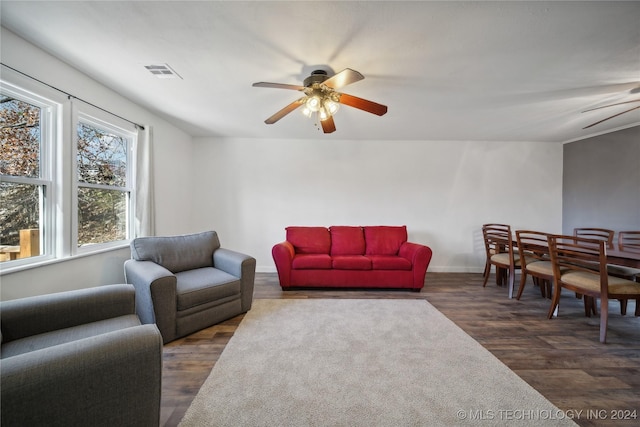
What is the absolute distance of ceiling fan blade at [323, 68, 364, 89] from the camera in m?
1.68

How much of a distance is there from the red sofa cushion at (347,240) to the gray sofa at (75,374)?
2.98 metres

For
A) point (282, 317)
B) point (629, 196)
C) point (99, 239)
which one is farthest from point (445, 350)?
point (629, 196)

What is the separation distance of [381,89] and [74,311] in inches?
122

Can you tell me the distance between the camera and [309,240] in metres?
3.86

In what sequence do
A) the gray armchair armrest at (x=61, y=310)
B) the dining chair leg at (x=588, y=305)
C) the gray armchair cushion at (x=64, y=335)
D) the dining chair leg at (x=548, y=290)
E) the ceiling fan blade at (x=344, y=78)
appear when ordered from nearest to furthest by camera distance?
the gray armchair cushion at (x=64, y=335) < the gray armchair armrest at (x=61, y=310) < the ceiling fan blade at (x=344, y=78) < the dining chair leg at (x=588, y=305) < the dining chair leg at (x=548, y=290)

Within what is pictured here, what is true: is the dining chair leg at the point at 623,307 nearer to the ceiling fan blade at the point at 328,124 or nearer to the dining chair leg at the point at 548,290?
the dining chair leg at the point at 548,290

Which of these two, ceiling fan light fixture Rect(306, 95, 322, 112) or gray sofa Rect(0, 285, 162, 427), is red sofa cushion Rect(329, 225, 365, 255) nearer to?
ceiling fan light fixture Rect(306, 95, 322, 112)

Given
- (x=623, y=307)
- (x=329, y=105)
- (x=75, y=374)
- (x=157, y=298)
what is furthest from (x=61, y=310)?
(x=623, y=307)

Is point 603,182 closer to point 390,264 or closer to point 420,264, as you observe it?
point 420,264

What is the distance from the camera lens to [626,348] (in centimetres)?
202

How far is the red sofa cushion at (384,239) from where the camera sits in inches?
152

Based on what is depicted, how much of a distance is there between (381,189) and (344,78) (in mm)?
2866

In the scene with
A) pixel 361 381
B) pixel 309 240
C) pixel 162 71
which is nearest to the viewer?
pixel 361 381

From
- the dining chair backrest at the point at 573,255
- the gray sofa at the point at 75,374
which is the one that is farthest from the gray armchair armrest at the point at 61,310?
the dining chair backrest at the point at 573,255
